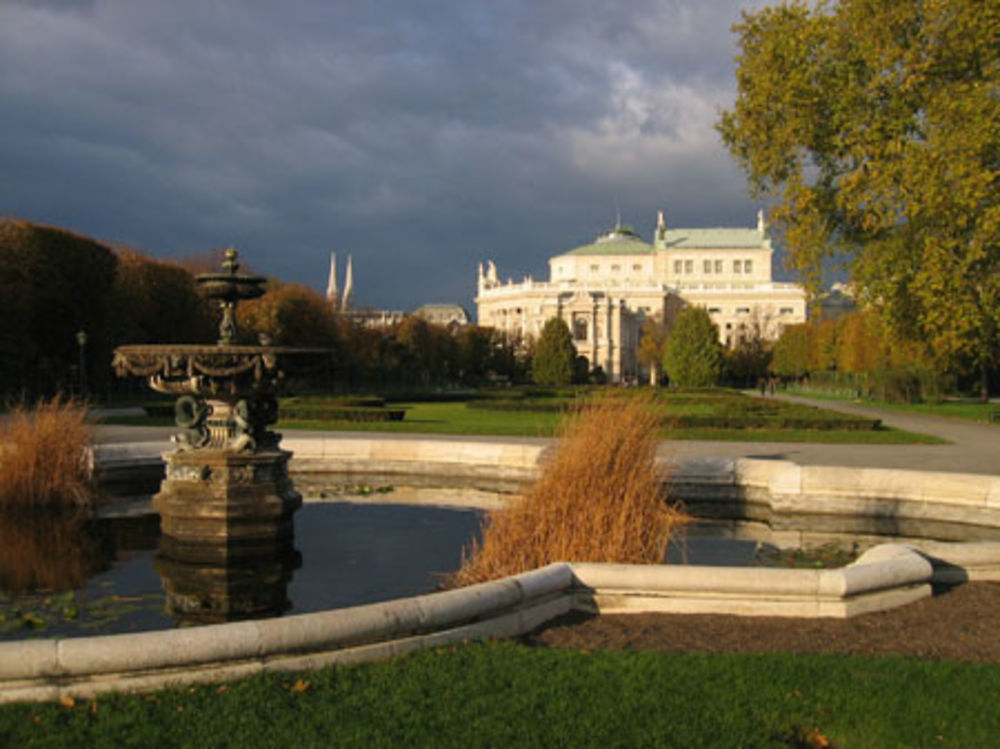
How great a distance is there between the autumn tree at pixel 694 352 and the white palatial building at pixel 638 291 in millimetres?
43147

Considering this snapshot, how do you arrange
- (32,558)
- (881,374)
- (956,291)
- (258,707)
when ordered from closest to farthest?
(258,707) → (32,558) → (956,291) → (881,374)

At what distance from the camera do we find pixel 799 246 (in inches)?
849

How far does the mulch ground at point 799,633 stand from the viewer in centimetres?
548

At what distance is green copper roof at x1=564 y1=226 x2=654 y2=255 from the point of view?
125 meters

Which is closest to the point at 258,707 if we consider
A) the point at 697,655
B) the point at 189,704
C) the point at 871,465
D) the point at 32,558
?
the point at 189,704

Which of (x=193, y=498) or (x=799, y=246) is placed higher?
(x=799, y=246)

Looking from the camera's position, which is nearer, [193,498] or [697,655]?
[697,655]

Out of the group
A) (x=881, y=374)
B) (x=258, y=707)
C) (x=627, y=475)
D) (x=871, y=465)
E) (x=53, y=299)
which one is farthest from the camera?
(x=881, y=374)

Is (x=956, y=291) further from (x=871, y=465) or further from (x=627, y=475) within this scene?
(x=627, y=475)

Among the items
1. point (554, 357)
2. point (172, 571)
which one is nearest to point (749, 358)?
point (554, 357)

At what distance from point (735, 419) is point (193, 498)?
15.9 meters

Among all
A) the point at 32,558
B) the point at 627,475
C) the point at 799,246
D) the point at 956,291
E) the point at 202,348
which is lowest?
the point at 32,558

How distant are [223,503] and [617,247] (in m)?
120

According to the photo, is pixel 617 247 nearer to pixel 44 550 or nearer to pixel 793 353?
pixel 793 353
